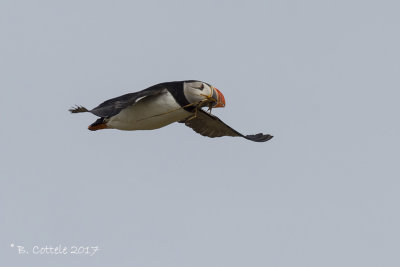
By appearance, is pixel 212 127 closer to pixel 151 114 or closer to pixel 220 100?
pixel 220 100

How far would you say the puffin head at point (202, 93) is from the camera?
75.0 ft

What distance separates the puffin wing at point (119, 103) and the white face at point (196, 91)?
56 centimetres

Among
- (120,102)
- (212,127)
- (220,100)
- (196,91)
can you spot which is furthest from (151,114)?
(212,127)

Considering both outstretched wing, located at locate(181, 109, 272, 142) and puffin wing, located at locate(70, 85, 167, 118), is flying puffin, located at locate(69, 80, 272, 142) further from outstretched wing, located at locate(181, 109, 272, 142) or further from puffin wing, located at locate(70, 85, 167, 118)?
outstretched wing, located at locate(181, 109, 272, 142)

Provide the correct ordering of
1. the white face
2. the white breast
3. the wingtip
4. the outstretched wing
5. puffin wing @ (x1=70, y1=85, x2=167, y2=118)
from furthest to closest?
the wingtip
the outstretched wing
the white face
the white breast
puffin wing @ (x1=70, y1=85, x2=167, y2=118)

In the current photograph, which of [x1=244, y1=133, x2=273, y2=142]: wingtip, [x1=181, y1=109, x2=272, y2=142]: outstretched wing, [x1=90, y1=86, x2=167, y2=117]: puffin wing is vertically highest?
[x1=90, y1=86, x2=167, y2=117]: puffin wing

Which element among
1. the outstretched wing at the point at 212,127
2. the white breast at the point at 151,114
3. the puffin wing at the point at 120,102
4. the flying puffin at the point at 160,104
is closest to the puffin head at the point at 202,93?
the flying puffin at the point at 160,104

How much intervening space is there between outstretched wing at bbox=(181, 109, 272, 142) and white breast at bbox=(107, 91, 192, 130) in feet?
5.93

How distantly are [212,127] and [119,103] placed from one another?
3.91 meters

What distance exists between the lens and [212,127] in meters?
25.5

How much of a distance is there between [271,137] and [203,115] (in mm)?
2233

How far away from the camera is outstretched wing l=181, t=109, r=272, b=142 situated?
25.1m

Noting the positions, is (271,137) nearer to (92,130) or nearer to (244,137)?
(244,137)

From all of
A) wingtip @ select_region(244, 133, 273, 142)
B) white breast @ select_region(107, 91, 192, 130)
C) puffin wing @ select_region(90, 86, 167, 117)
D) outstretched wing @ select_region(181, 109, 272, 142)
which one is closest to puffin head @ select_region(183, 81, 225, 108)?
white breast @ select_region(107, 91, 192, 130)
